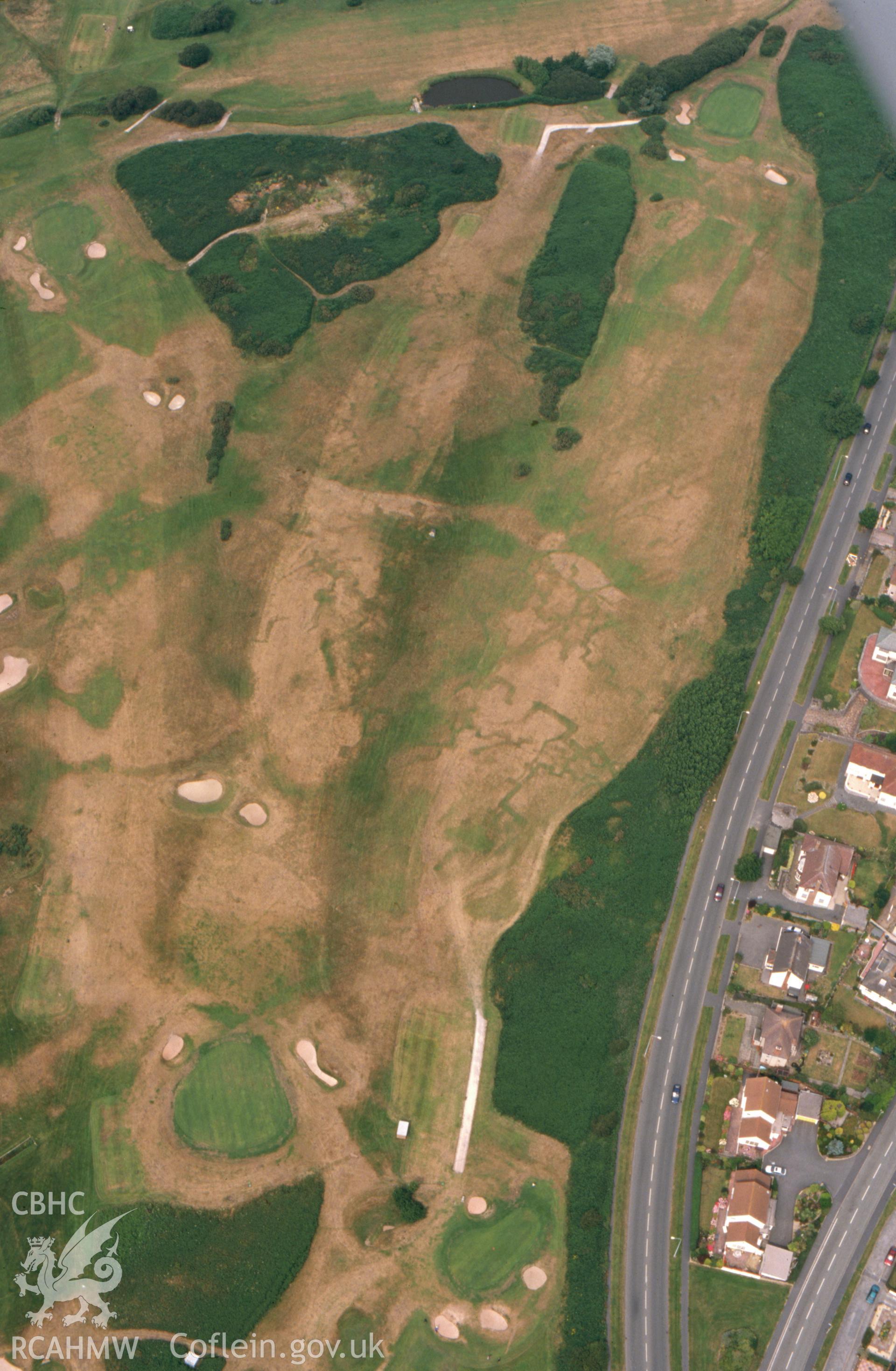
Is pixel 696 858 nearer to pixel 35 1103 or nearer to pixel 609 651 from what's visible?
pixel 609 651

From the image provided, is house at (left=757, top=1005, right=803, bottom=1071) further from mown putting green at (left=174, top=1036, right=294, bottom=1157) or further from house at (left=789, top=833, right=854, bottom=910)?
mown putting green at (left=174, top=1036, right=294, bottom=1157)

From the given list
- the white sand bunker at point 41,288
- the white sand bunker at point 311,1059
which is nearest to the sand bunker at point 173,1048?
the white sand bunker at point 311,1059

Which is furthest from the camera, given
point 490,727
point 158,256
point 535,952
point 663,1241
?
point 158,256

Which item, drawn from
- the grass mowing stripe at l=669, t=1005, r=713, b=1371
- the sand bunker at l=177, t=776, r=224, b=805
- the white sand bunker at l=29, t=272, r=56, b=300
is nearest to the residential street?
the grass mowing stripe at l=669, t=1005, r=713, b=1371

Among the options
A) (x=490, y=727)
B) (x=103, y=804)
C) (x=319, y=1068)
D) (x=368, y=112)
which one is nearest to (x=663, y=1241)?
(x=319, y=1068)

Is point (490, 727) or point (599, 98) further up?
point (599, 98)

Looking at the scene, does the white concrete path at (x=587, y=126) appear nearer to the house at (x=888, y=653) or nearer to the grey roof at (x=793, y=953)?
the house at (x=888, y=653)
